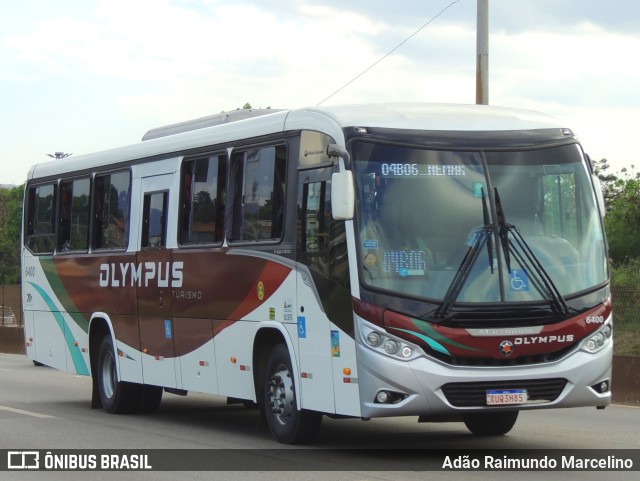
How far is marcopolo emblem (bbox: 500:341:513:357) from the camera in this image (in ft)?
36.9

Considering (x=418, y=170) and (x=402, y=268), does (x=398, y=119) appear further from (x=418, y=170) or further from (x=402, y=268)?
(x=402, y=268)

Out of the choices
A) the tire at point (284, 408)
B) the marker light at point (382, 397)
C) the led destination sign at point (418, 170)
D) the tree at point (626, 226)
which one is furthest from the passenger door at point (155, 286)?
the tree at point (626, 226)

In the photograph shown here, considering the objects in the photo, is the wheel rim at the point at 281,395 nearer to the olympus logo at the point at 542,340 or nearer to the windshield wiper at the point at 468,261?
the windshield wiper at the point at 468,261

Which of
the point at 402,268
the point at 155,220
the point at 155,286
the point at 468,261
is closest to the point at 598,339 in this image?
the point at 468,261

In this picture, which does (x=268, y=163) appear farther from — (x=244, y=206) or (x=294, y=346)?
(x=294, y=346)

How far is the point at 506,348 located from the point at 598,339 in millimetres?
990

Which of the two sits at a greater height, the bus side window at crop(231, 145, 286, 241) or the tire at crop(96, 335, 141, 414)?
the bus side window at crop(231, 145, 286, 241)

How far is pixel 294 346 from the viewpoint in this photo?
12648mm

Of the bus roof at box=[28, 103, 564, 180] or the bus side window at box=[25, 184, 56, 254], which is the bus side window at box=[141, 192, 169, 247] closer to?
the bus roof at box=[28, 103, 564, 180]

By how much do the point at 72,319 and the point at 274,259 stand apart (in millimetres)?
6564

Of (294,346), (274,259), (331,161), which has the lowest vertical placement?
(294,346)

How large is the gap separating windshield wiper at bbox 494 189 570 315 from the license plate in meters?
0.84

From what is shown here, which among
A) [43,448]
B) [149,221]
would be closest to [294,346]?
[43,448]

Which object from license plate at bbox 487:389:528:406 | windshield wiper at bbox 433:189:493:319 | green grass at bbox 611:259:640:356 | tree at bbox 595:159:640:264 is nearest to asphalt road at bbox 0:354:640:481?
license plate at bbox 487:389:528:406
